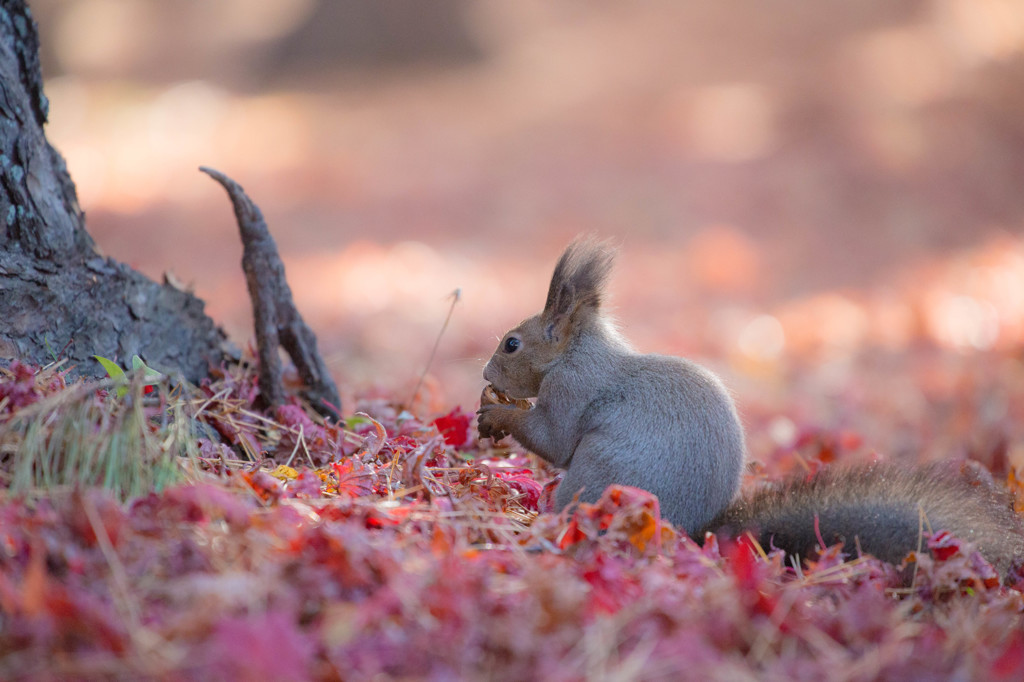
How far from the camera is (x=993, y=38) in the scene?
913cm

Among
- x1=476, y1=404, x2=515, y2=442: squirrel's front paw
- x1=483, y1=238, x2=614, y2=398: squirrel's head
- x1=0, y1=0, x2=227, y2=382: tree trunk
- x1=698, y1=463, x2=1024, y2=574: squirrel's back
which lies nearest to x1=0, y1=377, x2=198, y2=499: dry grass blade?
x1=0, y1=0, x2=227, y2=382: tree trunk

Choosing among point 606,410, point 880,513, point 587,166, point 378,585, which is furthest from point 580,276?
point 587,166

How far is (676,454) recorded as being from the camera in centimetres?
218

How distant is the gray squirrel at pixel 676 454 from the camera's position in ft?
6.68

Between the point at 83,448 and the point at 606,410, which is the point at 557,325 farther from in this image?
the point at 83,448

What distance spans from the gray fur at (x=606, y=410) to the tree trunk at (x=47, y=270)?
108 cm

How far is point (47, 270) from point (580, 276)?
154cm

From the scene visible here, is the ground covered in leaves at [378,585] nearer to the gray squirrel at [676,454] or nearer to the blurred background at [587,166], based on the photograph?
the gray squirrel at [676,454]

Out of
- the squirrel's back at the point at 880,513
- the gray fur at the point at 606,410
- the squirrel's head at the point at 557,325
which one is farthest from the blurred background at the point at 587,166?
the squirrel's back at the point at 880,513

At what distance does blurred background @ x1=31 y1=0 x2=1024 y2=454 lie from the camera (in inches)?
240

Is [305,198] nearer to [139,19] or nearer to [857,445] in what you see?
[857,445]

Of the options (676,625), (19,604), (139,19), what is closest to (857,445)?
(676,625)

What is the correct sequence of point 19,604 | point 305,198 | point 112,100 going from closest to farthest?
point 19,604 < point 305,198 < point 112,100

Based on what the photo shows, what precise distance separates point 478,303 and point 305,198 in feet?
9.84
